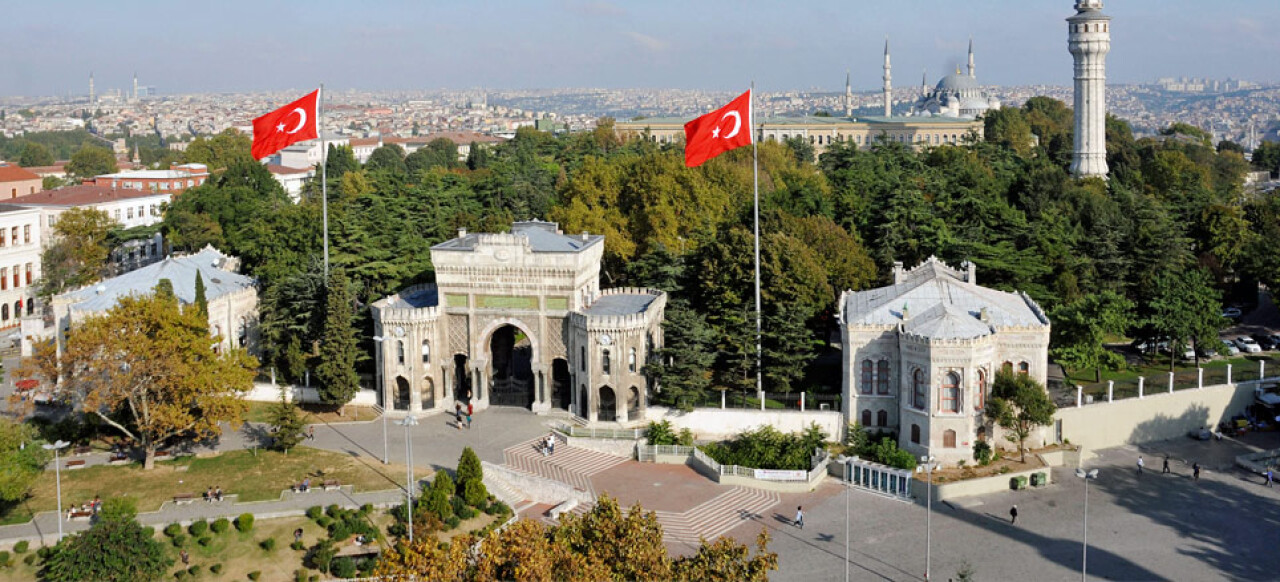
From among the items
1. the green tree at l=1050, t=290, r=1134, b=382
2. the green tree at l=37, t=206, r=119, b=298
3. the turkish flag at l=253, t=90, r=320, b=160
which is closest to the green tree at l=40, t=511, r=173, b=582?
the turkish flag at l=253, t=90, r=320, b=160

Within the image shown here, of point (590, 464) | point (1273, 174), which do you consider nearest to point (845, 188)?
point (590, 464)

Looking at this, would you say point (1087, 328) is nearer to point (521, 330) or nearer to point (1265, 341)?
point (1265, 341)

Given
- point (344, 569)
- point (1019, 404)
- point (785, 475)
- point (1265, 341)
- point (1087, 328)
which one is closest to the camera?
point (344, 569)

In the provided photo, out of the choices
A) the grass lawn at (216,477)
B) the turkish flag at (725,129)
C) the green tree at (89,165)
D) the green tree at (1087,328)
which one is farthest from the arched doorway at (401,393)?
the green tree at (89,165)

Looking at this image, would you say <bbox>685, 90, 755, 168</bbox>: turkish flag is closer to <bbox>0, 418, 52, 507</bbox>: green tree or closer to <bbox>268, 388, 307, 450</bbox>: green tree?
<bbox>268, 388, 307, 450</bbox>: green tree

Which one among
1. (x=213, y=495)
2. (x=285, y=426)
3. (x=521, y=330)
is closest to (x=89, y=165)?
(x=521, y=330)

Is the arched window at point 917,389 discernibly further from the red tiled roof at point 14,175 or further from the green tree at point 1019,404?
the red tiled roof at point 14,175
